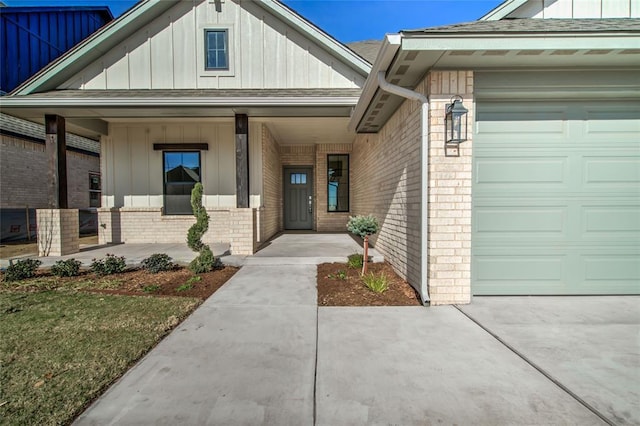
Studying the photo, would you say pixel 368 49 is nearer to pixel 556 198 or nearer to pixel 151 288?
pixel 556 198

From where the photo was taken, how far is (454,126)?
3.36 meters

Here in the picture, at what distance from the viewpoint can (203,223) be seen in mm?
5047

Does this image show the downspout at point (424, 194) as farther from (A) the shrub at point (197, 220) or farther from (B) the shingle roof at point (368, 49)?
(B) the shingle roof at point (368, 49)

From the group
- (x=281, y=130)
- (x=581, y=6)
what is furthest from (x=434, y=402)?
(x=281, y=130)

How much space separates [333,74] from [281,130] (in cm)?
247

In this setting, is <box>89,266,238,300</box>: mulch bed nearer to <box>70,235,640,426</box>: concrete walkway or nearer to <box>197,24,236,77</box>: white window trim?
<box>70,235,640,426</box>: concrete walkway

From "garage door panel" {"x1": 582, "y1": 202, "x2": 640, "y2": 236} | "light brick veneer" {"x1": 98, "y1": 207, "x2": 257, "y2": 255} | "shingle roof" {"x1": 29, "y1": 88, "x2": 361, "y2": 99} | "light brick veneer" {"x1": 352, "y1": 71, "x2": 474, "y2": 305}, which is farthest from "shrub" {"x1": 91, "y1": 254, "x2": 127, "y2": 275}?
"garage door panel" {"x1": 582, "y1": 202, "x2": 640, "y2": 236}

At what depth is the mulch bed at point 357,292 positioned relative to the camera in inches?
144

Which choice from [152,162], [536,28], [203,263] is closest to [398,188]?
[536,28]

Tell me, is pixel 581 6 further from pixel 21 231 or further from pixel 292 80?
pixel 21 231

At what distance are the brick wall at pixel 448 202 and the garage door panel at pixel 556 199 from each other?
257 mm

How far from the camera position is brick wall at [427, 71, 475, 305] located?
3.46m

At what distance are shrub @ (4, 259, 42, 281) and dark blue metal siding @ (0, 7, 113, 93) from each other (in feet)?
33.1

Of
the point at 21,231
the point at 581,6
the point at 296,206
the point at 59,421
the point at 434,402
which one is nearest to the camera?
the point at 59,421
